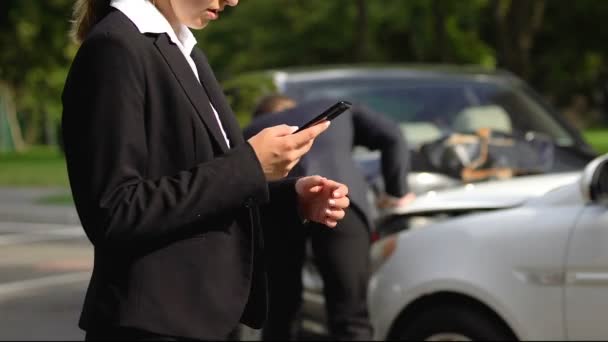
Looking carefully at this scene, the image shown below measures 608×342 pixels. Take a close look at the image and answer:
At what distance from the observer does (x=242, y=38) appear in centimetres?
5138

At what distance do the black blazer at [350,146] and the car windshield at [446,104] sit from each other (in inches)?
81.3

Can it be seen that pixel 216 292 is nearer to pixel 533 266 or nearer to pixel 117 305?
pixel 117 305

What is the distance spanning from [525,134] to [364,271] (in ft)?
10.2

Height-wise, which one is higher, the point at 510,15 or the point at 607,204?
the point at 607,204

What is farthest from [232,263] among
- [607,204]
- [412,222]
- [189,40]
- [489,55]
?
[489,55]

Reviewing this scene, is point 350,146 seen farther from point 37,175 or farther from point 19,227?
point 37,175

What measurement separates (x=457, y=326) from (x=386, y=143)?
59.1 inches

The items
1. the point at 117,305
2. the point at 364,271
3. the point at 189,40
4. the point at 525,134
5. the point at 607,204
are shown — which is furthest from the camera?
the point at 525,134

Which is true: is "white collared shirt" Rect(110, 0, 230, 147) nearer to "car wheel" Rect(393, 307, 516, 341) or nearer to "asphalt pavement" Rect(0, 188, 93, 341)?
"asphalt pavement" Rect(0, 188, 93, 341)

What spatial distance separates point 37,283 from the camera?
187 inches

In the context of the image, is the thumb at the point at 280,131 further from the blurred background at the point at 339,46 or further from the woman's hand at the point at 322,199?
the blurred background at the point at 339,46

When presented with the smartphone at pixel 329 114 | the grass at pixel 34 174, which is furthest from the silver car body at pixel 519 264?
the grass at pixel 34 174

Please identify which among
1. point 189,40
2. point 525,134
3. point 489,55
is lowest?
point 489,55

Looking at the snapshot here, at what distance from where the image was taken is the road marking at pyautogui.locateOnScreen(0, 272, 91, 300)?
423 cm
